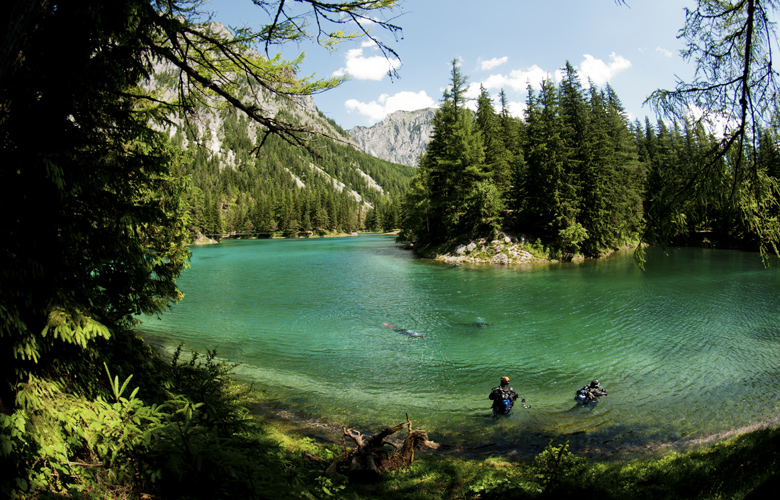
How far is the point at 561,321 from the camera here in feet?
50.0

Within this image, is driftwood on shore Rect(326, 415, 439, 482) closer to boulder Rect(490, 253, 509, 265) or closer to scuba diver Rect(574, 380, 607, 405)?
scuba diver Rect(574, 380, 607, 405)

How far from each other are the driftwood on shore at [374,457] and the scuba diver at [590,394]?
4.39 metres

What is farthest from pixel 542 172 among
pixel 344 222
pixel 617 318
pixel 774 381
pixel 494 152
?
pixel 344 222

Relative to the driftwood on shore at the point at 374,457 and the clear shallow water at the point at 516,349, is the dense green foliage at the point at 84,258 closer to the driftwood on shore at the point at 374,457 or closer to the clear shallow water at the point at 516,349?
the driftwood on shore at the point at 374,457

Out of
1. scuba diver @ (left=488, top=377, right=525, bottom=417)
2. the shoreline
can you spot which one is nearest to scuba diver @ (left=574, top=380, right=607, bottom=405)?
the shoreline

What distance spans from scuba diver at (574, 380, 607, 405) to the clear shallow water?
250 millimetres

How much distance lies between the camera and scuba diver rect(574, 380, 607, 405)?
8734 mm

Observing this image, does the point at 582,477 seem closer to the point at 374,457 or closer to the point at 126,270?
the point at 374,457

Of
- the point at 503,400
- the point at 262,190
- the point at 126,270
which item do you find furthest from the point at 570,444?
the point at 262,190

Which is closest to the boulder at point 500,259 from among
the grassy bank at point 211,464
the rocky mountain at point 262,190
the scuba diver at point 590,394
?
the rocky mountain at point 262,190

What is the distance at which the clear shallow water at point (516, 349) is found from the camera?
8109 millimetres

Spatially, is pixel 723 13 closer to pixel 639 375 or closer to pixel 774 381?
pixel 639 375

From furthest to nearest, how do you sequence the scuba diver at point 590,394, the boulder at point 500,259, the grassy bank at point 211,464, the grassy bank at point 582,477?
1. the boulder at point 500,259
2. the scuba diver at point 590,394
3. the grassy bank at point 582,477
4. the grassy bank at point 211,464

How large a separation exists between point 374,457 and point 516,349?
26.0ft
